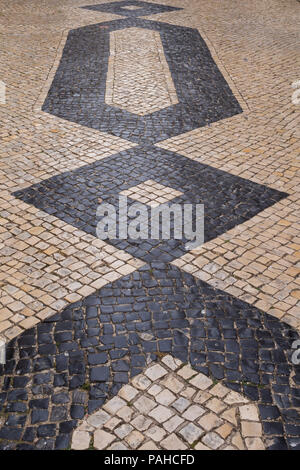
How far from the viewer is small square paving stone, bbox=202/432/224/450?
13.4ft

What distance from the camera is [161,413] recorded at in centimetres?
434

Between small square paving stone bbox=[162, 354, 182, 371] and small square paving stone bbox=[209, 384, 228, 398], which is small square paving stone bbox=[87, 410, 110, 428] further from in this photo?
small square paving stone bbox=[209, 384, 228, 398]

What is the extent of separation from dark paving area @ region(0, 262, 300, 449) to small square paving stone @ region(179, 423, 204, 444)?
0.58 m

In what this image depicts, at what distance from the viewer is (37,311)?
Answer: 17.6ft

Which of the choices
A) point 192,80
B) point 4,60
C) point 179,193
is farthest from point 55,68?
point 179,193

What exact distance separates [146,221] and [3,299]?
7.44ft

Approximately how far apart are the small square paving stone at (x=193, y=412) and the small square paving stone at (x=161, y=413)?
132 mm

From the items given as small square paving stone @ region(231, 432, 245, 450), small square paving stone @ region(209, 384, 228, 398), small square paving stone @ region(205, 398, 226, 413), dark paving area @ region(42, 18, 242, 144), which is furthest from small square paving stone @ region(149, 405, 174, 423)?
dark paving area @ region(42, 18, 242, 144)

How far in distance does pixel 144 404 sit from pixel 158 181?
13.6 feet

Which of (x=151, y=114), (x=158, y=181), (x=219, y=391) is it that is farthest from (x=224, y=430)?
(x=151, y=114)

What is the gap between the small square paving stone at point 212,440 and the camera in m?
4.09

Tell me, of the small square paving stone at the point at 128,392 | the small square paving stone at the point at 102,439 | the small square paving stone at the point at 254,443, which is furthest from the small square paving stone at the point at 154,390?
the small square paving stone at the point at 254,443

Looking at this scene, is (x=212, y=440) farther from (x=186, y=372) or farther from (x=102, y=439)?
(x=102, y=439)

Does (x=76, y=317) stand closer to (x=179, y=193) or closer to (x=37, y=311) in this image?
(x=37, y=311)
